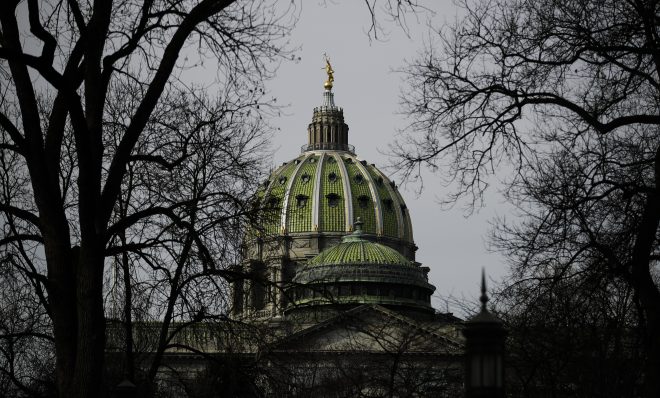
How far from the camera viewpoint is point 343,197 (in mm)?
164250

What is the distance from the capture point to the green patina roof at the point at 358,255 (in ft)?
408

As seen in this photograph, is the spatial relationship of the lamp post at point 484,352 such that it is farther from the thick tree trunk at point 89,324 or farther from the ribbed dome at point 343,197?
the ribbed dome at point 343,197

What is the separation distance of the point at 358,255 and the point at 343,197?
39102 mm

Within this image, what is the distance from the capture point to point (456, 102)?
16828 mm

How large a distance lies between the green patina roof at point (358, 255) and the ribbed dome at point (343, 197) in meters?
29.3

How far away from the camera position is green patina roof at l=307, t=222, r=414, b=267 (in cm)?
12425

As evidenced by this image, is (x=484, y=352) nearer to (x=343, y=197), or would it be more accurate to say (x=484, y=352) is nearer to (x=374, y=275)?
(x=374, y=275)

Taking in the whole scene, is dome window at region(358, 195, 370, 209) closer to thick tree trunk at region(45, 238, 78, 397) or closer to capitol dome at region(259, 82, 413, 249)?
capitol dome at region(259, 82, 413, 249)

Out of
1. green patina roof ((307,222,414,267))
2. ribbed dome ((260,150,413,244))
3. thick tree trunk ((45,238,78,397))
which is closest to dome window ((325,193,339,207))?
ribbed dome ((260,150,413,244))

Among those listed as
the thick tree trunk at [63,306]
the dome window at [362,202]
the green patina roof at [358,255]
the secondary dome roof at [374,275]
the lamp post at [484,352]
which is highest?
the dome window at [362,202]

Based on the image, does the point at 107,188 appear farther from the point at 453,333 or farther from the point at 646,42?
the point at 453,333

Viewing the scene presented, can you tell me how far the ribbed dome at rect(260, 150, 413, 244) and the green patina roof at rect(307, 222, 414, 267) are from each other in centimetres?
2928

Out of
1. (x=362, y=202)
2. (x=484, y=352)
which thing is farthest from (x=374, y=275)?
(x=484, y=352)

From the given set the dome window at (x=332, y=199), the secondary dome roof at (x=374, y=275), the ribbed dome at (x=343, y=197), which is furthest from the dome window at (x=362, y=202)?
the secondary dome roof at (x=374, y=275)
